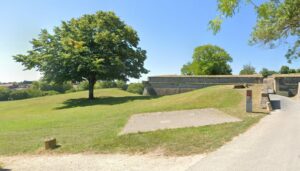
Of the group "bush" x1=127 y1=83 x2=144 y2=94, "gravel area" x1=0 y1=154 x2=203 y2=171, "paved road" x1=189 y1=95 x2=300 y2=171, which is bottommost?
"gravel area" x1=0 y1=154 x2=203 y2=171

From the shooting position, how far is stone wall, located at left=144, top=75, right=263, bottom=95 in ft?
121

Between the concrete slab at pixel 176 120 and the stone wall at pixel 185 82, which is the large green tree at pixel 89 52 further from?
the concrete slab at pixel 176 120

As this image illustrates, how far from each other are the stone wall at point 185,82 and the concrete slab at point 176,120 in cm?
2102

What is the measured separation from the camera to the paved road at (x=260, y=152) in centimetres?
674

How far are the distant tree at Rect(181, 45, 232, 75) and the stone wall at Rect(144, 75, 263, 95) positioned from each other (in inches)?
1124

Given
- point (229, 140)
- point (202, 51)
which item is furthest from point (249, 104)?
point (202, 51)

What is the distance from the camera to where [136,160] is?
26.5 ft

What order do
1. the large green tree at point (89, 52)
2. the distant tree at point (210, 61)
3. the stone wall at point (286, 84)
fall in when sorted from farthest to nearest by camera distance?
1. the distant tree at point (210, 61)
2. the stone wall at point (286, 84)
3. the large green tree at point (89, 52)

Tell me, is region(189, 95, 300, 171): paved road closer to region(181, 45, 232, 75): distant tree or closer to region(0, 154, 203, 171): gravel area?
region(0, 154, 203, 171): gravel area

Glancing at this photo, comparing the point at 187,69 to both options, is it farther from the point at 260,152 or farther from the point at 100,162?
the point at 100,162

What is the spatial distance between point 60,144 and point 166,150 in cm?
404

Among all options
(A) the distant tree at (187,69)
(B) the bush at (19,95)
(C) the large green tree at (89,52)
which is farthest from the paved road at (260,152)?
(A) the distant tree at (187,69)

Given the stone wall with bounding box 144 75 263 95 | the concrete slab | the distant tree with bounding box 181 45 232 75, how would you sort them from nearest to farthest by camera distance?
1. the concrete slab
2. the stone wall with bounding box 144 75 263 95
3. the distant tree with bounding box 181 45 232 75

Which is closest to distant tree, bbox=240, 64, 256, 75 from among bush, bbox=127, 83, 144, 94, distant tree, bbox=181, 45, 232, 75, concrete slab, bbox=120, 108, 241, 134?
distant tree, bbox=181, 45, 232, 75
